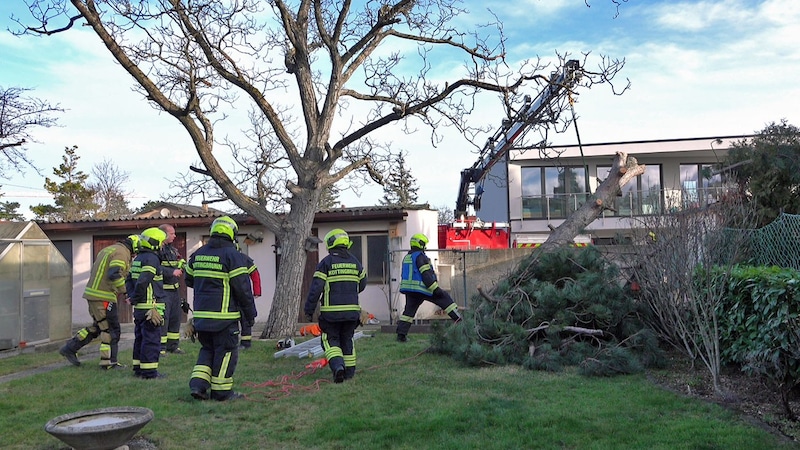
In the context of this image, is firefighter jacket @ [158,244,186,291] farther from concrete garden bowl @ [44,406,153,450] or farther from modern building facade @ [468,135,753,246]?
modern building facade @ [468,135,753,246]

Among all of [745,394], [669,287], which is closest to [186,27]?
[669,287]

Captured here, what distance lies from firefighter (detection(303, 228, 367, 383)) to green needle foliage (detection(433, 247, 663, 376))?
1589mm

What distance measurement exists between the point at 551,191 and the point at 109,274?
19.8m

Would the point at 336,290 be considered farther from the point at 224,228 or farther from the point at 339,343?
the point at 224,228

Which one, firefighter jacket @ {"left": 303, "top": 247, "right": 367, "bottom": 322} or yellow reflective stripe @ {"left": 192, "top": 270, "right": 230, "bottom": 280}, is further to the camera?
firefighter jacket @ {"left": 303, "top": 247, "right": 367, "bottom": 322}

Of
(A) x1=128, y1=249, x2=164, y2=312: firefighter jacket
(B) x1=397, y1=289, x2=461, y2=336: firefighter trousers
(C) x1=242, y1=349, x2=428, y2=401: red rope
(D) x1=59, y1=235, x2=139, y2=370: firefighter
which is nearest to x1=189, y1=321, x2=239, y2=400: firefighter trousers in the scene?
(C) x1=242, y1=349, x2=428, y2=401: red rope

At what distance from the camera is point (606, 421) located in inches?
219

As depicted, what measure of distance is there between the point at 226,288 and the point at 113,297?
3.01 m

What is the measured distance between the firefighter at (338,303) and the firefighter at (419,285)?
2.48m

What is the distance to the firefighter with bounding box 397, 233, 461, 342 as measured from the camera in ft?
33.8

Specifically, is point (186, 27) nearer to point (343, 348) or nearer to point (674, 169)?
point (343, 348)

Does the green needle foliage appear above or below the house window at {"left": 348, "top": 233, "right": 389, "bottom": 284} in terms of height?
below

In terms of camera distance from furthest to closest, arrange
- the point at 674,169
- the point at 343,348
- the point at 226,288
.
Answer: the point at 674,169 < the point at 343,348 < the point at 226,288

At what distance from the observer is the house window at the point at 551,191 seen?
24.8 meters
